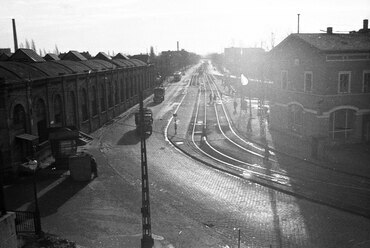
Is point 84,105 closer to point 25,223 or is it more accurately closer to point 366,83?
point 25,223

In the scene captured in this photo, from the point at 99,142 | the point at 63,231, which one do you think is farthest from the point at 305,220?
the point at 99,142

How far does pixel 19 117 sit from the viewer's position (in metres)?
23.3

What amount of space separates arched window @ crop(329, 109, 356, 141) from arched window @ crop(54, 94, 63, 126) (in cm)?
2070

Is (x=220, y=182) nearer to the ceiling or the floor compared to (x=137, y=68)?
nearer to the floor

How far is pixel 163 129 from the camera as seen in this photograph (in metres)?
37.7

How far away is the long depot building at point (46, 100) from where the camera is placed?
22.0 m

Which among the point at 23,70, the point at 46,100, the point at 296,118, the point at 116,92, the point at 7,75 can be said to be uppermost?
the point at 23,70

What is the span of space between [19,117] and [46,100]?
12.0 ft

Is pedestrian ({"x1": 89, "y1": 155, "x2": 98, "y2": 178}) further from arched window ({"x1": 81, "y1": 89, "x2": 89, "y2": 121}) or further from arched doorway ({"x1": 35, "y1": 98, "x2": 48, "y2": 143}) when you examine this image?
arched window ({"x1": 81, "y1": 89, "x2": 89, "y2": 121})

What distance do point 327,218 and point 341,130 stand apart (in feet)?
48.9

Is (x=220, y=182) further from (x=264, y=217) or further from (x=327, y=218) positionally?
(x=327, y=218)

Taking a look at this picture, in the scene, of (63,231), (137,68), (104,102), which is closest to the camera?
(63,231)

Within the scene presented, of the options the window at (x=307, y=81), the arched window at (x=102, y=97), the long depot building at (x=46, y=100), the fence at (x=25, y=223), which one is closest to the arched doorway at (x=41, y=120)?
the long depot building at (x=46, y=100)

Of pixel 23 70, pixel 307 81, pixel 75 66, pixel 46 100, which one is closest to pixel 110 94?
pixel 75 66
